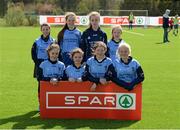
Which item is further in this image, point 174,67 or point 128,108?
point 174,67

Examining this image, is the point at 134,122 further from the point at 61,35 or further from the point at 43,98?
the point at 61,35

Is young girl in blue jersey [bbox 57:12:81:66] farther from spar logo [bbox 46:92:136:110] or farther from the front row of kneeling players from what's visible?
spar logo [bbox 46:92:136:110]

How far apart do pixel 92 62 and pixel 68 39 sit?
124 cm

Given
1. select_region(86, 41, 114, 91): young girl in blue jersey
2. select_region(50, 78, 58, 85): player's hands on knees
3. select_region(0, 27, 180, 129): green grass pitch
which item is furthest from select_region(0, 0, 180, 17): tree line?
select_region(50, 78, 58, 85): player's hands on knees

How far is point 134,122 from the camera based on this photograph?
8188 millimetres

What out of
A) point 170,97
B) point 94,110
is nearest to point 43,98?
point 94,110

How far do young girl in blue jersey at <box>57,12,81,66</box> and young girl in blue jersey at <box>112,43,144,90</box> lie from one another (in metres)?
1.38

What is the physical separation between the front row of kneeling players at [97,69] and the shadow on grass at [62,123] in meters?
0.60

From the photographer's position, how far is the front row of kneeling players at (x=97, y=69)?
8.23 meters

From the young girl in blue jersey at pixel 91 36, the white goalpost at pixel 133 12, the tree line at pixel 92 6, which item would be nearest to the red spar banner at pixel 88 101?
the young girl in blue jersey at pixel 91 36

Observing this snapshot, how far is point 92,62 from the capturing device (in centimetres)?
846

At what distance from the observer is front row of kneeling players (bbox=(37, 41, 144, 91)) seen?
823cm

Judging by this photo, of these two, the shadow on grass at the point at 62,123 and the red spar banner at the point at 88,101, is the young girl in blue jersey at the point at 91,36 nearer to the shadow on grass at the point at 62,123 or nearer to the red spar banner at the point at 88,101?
the red spar banner at the point at 88,101

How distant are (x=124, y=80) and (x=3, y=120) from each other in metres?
2.24
